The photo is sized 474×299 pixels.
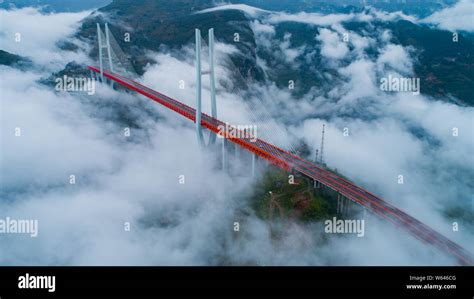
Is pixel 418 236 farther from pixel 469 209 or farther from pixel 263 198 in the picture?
pixel 469 209

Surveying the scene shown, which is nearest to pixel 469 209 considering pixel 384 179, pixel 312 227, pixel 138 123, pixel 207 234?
pixel 384 179

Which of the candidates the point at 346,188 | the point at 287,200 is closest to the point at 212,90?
the point at 287,200

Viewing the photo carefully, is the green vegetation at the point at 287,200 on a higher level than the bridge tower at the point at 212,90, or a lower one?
lower

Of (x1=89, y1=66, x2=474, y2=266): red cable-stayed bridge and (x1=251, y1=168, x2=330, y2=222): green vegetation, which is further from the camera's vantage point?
(x1=251, y1=168, x2=330, y2=222): green vegetation

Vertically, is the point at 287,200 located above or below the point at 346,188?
below

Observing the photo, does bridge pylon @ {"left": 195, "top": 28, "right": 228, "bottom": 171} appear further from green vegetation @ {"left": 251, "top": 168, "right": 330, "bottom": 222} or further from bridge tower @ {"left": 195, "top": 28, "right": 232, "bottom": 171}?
green vegetation @ {"left": 251, "top": 168, "right": 330, "bottom": 222}

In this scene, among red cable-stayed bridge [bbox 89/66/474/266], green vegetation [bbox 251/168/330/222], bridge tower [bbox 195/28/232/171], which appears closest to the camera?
red cable-stayed bridge [bbox 89/66/474/266]

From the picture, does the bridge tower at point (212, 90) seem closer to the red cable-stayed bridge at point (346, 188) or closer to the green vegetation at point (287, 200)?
the red cable-stayed bridge at point (346, 188)

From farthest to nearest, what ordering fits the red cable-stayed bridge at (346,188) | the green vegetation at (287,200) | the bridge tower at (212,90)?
the bridge tower at (212,90)
the green vegetation at (287,200)
the red cable-stayed bridge at (346,188)

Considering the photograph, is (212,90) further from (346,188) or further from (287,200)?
(346,188)

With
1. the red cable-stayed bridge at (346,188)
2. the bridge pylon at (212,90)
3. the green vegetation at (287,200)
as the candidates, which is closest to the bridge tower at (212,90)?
the bridge pylon at (212,90)

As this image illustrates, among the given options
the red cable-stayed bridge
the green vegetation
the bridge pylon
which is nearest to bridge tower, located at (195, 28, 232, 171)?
the bridge pylon
